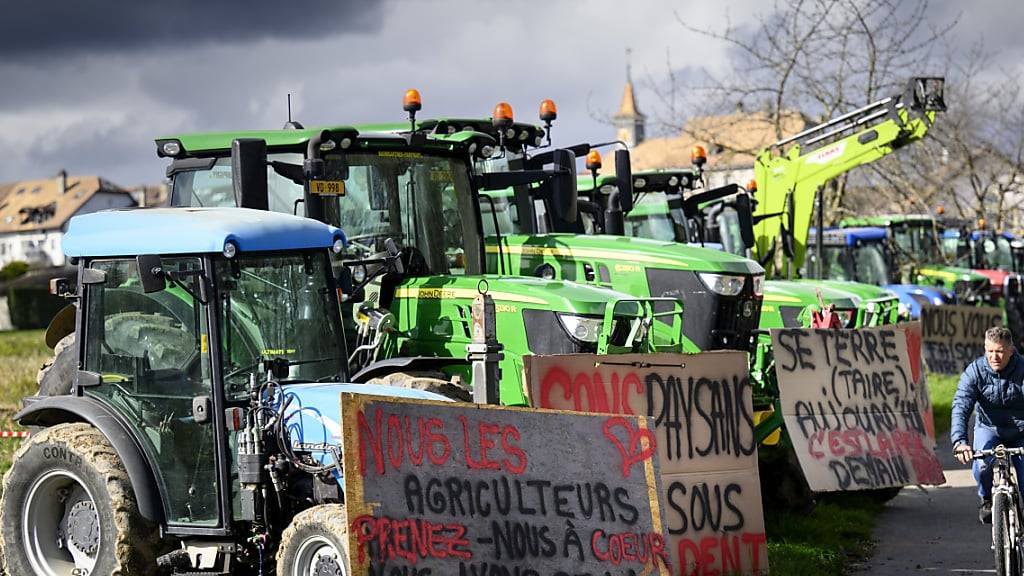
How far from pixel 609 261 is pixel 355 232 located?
3.09 metres

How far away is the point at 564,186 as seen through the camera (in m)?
11.3

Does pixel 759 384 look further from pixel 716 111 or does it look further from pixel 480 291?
pixel 716 111

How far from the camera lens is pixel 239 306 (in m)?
7.93

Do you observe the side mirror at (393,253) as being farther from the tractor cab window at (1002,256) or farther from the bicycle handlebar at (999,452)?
the tractor cab window at (1002,256)

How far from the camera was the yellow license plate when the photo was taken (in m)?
10.2

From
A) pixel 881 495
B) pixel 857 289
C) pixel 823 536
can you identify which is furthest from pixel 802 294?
pixel 823 536

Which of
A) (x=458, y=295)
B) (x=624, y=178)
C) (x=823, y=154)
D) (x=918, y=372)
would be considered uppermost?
(x=823, y=154)

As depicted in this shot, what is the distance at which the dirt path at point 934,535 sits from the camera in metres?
10.4

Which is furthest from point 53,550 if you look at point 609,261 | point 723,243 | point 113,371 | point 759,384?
point 723,243

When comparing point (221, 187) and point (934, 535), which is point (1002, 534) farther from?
point (221, 187)

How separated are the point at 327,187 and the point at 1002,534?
490cm

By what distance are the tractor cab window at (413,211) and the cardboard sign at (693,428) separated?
1792 mm

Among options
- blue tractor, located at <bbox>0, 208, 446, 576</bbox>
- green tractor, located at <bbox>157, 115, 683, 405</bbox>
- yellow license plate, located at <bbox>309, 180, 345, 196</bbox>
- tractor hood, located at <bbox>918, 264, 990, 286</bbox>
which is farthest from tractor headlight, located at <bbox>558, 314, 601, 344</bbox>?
tractor hood, located at <bbox>918, 264, 990, 286</bbox>

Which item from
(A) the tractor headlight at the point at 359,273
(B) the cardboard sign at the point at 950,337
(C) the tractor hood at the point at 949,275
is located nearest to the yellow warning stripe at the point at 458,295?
(A) the tractor headlight at the point at 359,273
